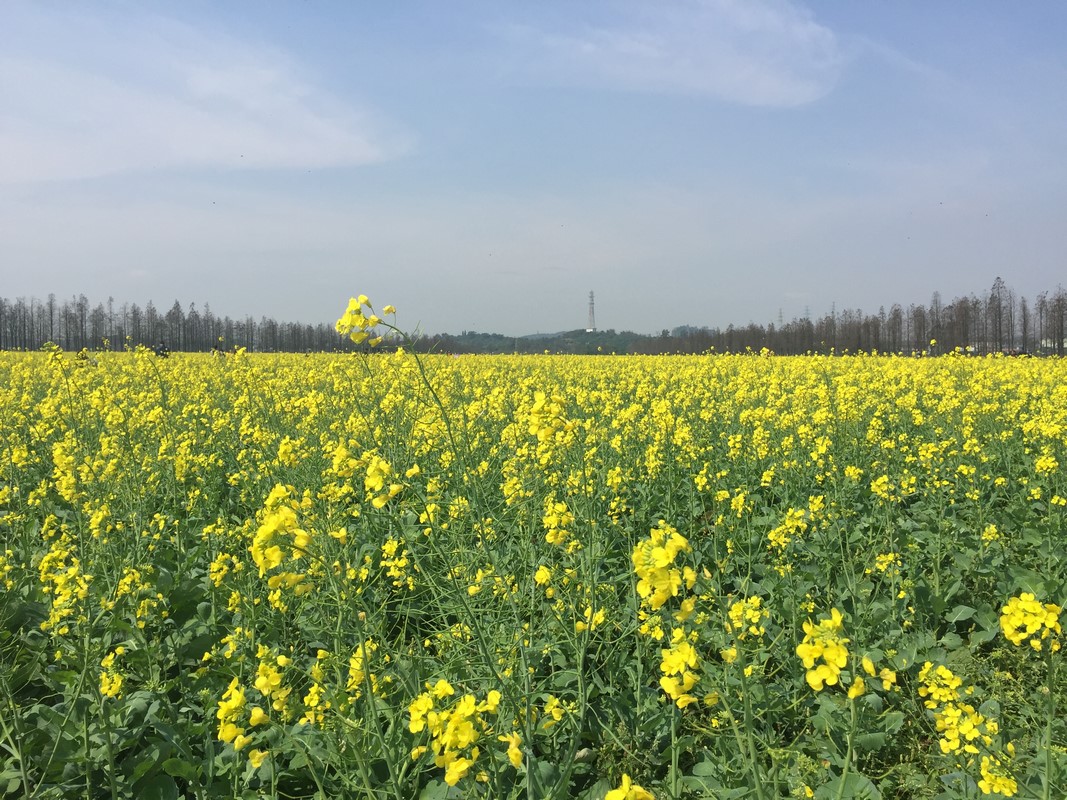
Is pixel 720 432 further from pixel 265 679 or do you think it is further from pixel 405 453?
pixel 265 679

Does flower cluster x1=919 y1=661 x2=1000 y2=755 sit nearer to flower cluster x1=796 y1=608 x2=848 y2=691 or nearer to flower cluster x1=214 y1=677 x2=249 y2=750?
flower cluster x1=796 y1=608 x2=848 y2=691

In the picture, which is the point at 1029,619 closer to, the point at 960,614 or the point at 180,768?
the point at 960,614

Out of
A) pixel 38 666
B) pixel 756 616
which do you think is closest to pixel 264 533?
pixel 756 616

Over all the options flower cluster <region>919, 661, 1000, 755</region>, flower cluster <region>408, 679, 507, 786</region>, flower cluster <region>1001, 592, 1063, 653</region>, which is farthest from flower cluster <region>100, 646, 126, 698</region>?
flower cluster <region>1001, 592, 1063, 653</region>

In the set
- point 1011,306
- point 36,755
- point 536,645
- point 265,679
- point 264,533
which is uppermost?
point 1011,306

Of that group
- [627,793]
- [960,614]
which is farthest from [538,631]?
[960,614]

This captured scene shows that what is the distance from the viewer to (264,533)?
1469mm

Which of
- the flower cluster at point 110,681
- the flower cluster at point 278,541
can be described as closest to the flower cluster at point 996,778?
the flower cluster at point 278,541

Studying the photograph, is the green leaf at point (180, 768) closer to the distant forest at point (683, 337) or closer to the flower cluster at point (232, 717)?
the flower cluster at point (232, 717)

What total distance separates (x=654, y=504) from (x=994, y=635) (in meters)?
2.14

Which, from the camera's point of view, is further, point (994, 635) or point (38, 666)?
point (994, 635)

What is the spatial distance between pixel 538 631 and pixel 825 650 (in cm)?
139

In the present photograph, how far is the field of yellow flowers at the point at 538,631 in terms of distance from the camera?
171 centimetres

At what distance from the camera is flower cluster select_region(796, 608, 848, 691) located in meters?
1.16
